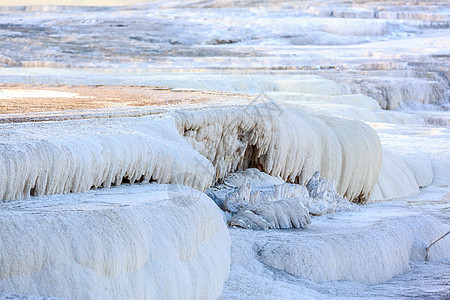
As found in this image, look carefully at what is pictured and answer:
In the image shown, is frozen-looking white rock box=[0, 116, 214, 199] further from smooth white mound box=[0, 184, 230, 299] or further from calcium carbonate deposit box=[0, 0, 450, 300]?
smooth white mound box=[0, 184, 230, 299]

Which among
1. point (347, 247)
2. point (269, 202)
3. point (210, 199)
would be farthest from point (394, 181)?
point (210, 199)

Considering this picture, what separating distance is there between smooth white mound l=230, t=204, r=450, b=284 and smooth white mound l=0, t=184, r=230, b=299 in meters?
0.59

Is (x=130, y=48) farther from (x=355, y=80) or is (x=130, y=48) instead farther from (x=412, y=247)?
(x=412, y=247)

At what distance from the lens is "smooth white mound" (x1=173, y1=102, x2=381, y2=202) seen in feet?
21.7

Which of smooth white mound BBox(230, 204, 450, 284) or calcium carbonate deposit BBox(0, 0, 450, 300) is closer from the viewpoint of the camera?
calcium carbonate deposit BBox(0, 0, 450, 300)

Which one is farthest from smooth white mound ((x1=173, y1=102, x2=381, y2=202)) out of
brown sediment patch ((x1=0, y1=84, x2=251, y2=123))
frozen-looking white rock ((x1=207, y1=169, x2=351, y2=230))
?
brown sediment patch ((x1=0, y1=84, x2=251, y2=123))

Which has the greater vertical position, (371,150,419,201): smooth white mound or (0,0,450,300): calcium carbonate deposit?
(0,0,450,300): calcium carbonate deposit

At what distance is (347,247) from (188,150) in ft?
4.37

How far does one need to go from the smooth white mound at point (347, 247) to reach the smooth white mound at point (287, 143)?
43.8 inches

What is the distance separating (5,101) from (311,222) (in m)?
3.02

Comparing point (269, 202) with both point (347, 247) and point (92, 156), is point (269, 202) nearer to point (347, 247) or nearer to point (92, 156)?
point (347, 247)

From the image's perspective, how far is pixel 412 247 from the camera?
5.84 m

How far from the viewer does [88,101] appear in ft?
24.2

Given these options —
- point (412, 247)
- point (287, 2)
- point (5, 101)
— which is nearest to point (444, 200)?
point (412, 247)
